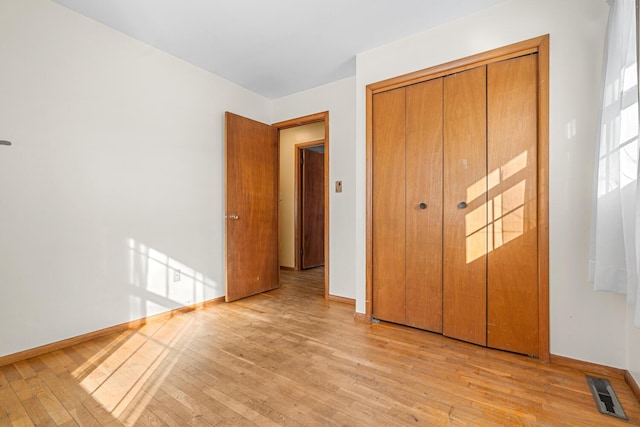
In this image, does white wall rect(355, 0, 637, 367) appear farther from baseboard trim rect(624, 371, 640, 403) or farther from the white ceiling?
the white ceiling

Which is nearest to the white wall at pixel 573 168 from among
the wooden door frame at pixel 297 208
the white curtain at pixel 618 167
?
the white curtain at pixel 618 167

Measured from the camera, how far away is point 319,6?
84.8 inches

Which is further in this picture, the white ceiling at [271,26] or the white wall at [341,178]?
the white wall at [341,178]

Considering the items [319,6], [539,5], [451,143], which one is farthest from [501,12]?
[319,6]

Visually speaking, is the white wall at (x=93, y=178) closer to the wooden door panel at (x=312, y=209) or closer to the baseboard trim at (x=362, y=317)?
the baseboard trim at (x=362, y=317)

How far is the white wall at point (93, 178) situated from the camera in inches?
77.5

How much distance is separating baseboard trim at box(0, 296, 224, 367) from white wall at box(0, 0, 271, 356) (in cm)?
4

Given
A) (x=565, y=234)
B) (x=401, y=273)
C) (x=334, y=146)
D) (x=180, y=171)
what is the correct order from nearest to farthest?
(x=565, y=234)
(x=401, y=273)
(x=180, y=171)
(x=334, y=146)

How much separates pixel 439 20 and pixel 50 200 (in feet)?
10.6

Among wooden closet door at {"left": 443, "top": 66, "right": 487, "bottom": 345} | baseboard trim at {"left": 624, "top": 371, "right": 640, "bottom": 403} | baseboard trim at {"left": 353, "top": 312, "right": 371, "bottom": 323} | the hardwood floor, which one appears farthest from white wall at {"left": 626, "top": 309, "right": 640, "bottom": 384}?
baseboard trim at {"left": 353, "top": 312, "right": 371, "bottom": 323}

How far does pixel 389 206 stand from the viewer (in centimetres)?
263

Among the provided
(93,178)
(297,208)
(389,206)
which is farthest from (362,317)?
(297,208)

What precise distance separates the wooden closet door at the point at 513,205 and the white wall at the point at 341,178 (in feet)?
4.88

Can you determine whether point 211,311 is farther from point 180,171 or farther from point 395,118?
point 395,118
